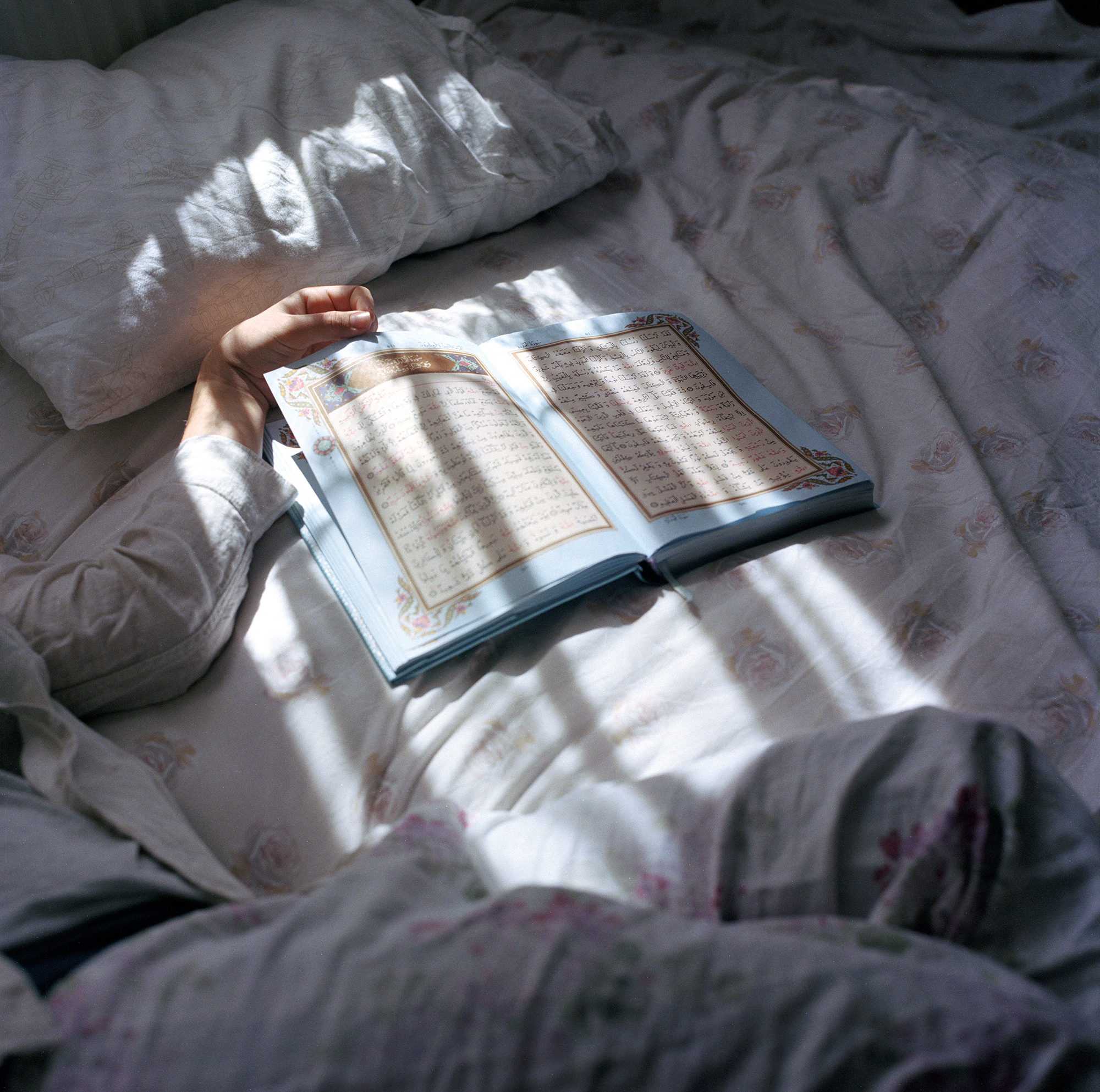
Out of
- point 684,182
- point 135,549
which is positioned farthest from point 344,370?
point 684,182

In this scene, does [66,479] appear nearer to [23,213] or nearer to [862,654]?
[23,213]

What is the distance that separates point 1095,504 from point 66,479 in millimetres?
924

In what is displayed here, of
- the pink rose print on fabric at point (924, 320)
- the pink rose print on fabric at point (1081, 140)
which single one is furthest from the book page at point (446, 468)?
the pink rose print on fabric at point (1081, 140)

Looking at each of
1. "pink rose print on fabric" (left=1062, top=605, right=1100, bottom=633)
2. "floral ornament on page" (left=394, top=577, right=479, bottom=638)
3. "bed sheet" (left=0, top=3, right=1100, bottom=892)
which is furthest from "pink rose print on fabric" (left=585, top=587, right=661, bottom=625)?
"pink rose print on fabric" (left=1062, top=605, right=1100, bottom=633)

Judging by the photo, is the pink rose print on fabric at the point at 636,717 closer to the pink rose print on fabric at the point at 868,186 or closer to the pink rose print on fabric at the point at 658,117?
the pink rose print on fabric at the point at 868,186

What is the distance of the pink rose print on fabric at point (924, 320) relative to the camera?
920 mm

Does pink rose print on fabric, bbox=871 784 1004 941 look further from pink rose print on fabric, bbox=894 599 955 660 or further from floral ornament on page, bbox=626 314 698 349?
floral ornament on page, bbox=626 314 698 349

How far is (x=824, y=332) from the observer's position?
94 centimetres

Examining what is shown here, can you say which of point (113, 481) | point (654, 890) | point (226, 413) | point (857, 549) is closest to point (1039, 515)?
point (857, 549)

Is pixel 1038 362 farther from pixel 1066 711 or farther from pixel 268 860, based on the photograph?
pixel 268 860

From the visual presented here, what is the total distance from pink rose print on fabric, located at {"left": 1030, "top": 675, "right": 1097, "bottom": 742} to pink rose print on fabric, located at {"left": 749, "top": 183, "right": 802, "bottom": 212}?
671 mm

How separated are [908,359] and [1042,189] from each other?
1.05 ft

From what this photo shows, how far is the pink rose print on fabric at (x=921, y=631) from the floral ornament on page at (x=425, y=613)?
0.33 metres

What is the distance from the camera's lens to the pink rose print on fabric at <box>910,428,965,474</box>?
78cm
